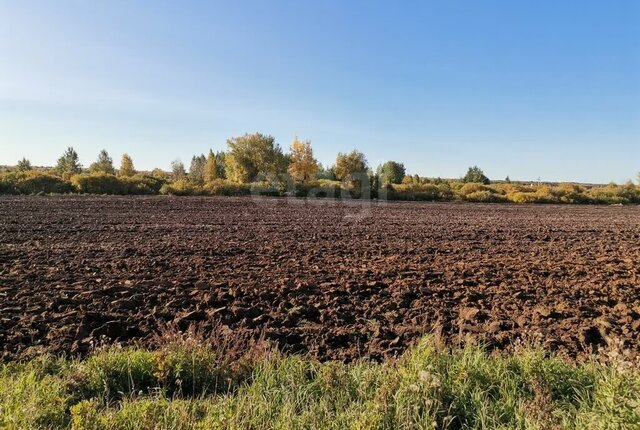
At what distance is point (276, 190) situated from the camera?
1917 inches

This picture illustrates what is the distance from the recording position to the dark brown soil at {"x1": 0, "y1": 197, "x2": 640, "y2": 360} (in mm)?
5926

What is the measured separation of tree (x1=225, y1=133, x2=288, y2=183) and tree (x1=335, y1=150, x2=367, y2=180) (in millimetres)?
9564

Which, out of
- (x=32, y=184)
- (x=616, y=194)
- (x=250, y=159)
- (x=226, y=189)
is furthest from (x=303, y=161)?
(x=616, y=194)

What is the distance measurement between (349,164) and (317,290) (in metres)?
57.5

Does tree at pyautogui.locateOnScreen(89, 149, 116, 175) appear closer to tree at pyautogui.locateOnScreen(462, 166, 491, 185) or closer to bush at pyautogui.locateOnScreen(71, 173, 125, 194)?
bush at pyautogui.locateOnScreen(71, 173, 125, 194)

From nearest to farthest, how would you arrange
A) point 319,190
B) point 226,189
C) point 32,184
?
point 32,184, point 226,189, point 319,190

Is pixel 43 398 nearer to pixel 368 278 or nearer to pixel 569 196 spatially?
pixel 368 278

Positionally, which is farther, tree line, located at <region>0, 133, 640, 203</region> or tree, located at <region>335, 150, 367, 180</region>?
tree, located at <region>335, 150, 367, 180</region>

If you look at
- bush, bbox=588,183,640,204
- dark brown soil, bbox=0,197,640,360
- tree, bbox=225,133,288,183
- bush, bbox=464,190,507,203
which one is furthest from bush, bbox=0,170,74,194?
bush, bbox=588,183,640,204

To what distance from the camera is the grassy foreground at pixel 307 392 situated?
351 cm

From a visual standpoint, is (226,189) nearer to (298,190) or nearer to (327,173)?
(298,190)

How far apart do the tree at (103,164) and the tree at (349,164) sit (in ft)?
116

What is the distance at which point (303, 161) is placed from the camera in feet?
197

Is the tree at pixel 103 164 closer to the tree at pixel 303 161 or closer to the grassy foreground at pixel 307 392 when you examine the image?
the tree at pixel 303 161
